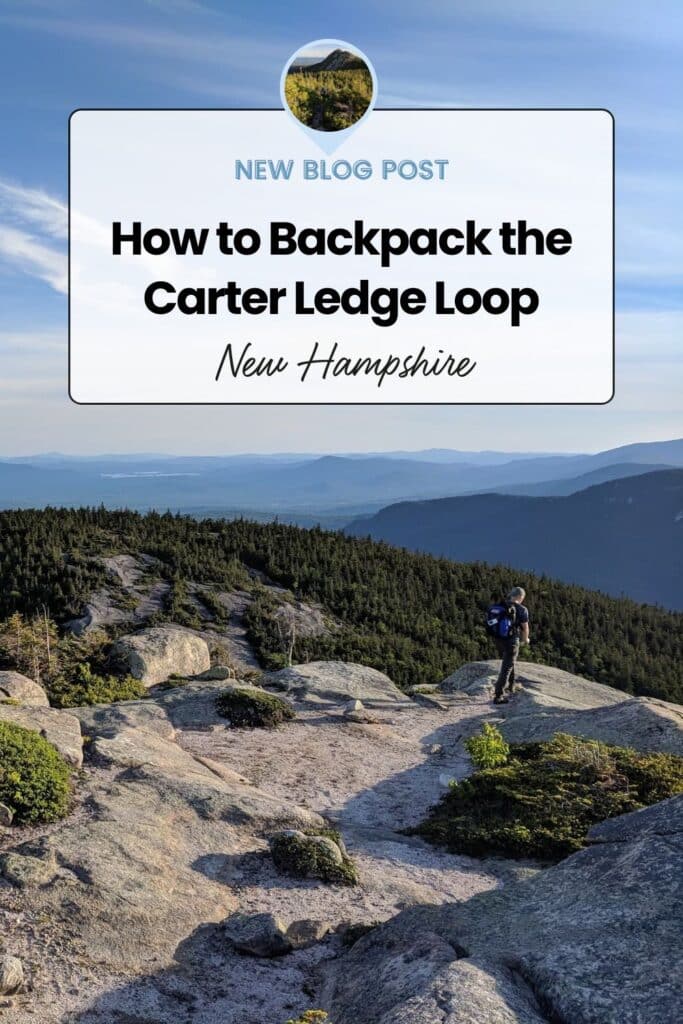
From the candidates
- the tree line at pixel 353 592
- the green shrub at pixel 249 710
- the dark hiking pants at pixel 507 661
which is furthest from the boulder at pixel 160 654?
the dark hiking pants at pixel 507 661

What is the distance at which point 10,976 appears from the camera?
694 centimetres

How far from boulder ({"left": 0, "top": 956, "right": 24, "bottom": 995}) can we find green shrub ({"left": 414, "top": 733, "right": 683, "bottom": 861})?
556 centimetres

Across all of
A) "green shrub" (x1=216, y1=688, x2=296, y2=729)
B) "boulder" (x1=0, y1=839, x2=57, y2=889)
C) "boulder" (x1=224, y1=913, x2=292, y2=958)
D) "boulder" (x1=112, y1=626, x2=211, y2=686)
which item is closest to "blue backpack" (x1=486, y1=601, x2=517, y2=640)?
"green shrub" (x1=216, y1=688, x2=296, y2=729)

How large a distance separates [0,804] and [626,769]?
25.8 feet

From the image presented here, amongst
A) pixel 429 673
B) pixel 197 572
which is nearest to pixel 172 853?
pixel 429 673

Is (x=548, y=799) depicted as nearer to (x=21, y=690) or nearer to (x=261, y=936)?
(x=261, y=936)

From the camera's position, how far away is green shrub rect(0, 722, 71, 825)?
988 centimetres

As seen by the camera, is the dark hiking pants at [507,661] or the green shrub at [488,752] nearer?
the green shrub at [488,752]

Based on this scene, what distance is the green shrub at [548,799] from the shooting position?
1098cm

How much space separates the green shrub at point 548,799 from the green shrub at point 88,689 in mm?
7515

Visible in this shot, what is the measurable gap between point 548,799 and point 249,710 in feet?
21.0

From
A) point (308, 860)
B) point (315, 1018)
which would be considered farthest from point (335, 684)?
point (315, 1018)

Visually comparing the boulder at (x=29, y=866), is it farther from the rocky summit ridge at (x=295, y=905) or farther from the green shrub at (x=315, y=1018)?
the green shrub at (x=315, y=1018)

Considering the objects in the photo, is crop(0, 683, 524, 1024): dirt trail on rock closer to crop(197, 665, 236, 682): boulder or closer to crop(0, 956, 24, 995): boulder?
crop(0, 956, 24, 995): boulder
